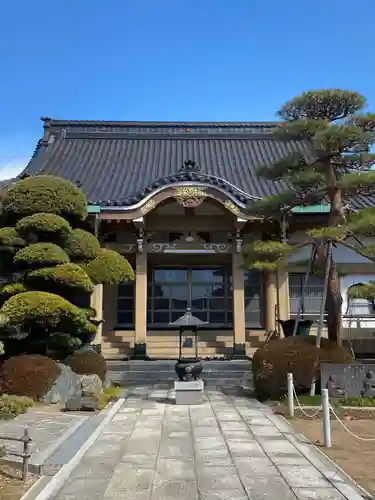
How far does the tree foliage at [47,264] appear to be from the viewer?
12406 mm

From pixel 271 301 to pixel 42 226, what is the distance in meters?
9.67

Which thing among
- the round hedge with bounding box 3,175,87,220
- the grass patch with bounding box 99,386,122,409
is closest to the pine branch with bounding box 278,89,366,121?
the round hedge with bounding box 3,175,87,220

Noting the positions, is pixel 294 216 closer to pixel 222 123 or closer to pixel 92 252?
pixel 92 252

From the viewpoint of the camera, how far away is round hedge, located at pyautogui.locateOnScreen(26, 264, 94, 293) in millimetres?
12648

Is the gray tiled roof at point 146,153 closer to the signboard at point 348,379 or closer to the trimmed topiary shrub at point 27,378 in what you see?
the trimmed topiary shrub at point 27,378

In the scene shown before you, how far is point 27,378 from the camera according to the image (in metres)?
11.9

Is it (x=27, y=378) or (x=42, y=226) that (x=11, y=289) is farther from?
(x=27, y=378)

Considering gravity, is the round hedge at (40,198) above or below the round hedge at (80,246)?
above

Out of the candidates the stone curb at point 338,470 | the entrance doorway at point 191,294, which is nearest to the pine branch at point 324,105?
the stone curb at point 338,470

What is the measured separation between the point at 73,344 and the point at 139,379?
10.7ft

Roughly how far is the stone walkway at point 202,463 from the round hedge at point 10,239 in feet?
18.5

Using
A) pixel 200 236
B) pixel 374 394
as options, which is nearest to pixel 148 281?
pixel 200 236

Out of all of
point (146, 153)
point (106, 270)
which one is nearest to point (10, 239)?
point (106, 270)

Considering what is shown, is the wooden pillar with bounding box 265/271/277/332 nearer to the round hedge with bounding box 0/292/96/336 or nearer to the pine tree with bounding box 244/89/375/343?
the pine tree with bounding box 244/89/375/343
